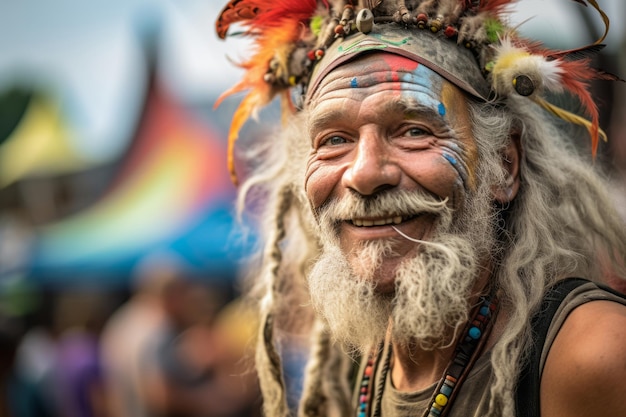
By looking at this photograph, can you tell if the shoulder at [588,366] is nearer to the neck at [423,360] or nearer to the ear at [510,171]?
the neck at [423,360]

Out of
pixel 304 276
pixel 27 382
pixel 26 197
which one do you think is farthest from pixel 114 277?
pixel 304 276

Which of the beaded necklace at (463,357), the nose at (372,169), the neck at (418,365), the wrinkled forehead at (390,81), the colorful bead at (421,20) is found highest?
the colorful bead at (421,20)

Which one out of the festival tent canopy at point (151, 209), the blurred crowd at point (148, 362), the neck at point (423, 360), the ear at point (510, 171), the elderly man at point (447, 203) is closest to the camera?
the elderly man at point (447, 203)

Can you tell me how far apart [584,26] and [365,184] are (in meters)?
1.52

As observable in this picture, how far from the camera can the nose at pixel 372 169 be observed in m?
2.30

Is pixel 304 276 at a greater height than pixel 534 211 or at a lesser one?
lesser

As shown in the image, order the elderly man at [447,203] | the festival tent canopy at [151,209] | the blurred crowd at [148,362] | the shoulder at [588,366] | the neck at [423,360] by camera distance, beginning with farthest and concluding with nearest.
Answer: the festival tent canopy at [151,209] → the blurred crowd at [148,362] → the neck at [423,360] → the elderly man at [447,203] → the shoulder at [588,366]

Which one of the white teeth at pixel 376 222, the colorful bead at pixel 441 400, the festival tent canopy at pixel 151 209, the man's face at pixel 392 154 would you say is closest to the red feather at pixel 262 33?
the man's face at pixel 392 154

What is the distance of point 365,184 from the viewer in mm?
2295

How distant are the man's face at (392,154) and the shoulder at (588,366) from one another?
540mm

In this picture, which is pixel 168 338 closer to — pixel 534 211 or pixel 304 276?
pixel 304 276

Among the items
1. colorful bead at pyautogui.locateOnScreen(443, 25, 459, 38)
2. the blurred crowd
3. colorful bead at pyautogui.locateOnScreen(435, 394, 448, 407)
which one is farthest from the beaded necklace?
the blurred crowd

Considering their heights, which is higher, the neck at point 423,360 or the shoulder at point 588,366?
the shoulder at point 588,366

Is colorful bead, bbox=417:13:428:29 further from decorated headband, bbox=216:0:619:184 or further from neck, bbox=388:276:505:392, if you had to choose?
neck, bbox=388:276:505:392
